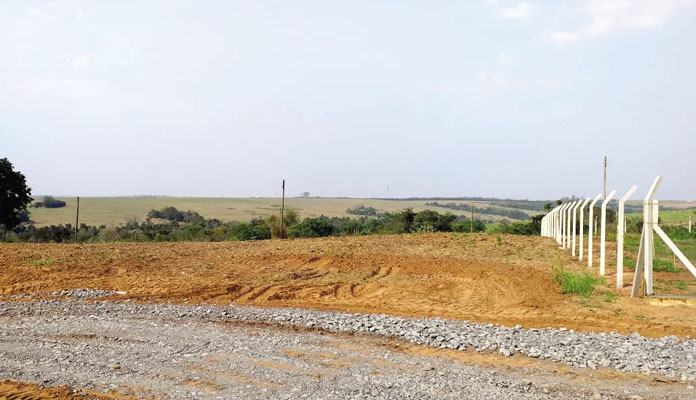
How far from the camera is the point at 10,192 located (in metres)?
31.4

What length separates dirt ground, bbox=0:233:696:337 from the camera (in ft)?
31.3

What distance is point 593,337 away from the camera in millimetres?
7469

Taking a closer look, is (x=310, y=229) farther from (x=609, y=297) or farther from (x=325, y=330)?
(x=325, y=330)

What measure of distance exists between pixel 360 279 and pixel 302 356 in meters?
7.56

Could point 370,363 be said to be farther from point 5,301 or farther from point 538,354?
point 5,301

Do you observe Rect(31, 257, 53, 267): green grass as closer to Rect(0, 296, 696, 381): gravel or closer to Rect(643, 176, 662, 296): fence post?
Rect(0, 296, 696, 381): gravel

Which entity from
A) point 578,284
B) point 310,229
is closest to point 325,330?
point 578,284

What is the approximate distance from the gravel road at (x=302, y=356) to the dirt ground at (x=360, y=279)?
4.86ft

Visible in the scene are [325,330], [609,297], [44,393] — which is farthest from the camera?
[609,297]

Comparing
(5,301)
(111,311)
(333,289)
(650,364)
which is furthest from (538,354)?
(5,301)

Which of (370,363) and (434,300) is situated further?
(434,300)

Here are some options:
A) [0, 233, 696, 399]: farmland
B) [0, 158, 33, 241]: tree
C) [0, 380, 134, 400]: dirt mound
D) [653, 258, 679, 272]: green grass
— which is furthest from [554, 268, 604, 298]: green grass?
[0, 158, 33, 241]: tree

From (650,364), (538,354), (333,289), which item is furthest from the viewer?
(333,289)

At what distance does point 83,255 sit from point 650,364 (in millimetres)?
16570
